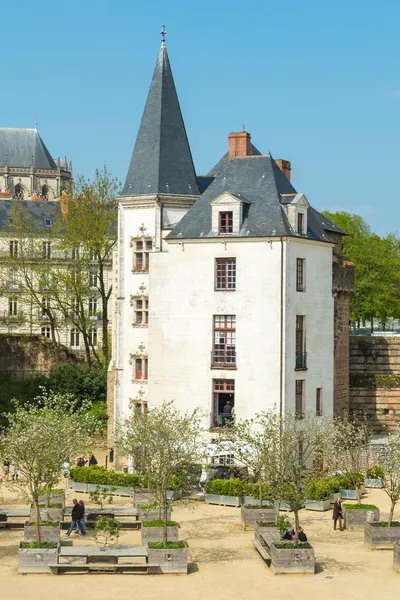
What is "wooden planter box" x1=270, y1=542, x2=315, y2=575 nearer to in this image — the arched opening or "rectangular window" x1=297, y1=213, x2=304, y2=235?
"rectangular window" x1=297, y1=213, x2=304, y2=235

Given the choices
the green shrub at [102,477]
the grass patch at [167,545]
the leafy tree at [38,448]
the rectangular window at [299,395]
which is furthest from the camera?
the rectangular window at [299,395]

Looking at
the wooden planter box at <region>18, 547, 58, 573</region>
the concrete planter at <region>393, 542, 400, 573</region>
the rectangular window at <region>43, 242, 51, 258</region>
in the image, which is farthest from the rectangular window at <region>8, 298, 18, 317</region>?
the concrete planter at <region>393, 542, 400, 573</region>

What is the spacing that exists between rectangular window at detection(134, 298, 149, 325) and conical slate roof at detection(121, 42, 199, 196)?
15.4 feet

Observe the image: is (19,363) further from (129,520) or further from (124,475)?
(129,520)

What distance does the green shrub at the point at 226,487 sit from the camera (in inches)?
1543

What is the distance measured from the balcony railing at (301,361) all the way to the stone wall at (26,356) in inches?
744

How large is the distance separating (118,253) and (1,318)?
86.6 feet

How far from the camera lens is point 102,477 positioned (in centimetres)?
4166

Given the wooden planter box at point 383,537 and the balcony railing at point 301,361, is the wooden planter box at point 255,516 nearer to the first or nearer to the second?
the wooden planter box at point 383,537

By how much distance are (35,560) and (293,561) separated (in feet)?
22.2

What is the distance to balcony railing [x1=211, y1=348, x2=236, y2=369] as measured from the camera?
44.5 meters

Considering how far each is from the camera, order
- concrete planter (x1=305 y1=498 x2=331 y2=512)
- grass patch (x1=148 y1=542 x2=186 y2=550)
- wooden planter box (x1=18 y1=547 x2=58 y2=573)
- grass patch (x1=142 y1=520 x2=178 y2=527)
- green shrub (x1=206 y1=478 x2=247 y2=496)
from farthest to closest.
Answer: green shrub (x1=206 y1=478 x2=247 y2=496) < concrete planter (x1=305 y1=498 x2=331 y2=512) < grass patch (x1=142 y1=520 x2=178 y2=527) < grass patch (x1=148 y1=542 x2=186 y2=550) < wooden planter box (x1=18 y1=547 x2=58 y2=573)

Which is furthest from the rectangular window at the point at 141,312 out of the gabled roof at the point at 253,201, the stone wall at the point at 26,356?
the stone wall at the point at 26,356

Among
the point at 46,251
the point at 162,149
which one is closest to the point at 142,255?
the point at 162,149
